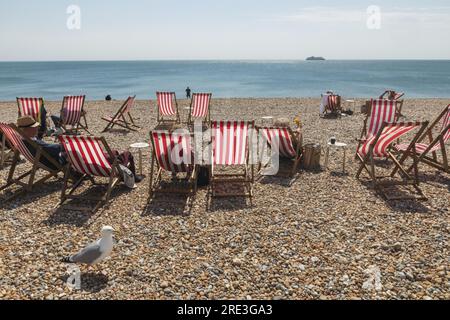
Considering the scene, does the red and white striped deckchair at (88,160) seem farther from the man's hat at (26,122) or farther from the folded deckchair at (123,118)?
the folded deckchair at (123,118)

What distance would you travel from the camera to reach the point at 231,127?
5.84 m

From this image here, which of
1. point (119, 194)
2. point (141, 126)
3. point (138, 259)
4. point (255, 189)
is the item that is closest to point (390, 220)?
point (255, 189)

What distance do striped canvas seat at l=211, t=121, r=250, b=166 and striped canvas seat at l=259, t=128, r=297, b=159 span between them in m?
0.71

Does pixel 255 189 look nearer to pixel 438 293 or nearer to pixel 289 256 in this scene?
pixel 289 256

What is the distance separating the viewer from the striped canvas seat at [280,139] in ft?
21.0

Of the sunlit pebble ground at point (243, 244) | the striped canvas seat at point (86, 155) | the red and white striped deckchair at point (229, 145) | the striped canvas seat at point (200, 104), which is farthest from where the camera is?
the striped canvas seat at point (200, 104)

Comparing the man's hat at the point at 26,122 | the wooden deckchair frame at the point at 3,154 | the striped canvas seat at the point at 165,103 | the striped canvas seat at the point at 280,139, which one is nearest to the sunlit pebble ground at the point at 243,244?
the striped canvas seat at the point at 280,139

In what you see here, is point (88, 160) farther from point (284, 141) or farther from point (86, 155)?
point (284, 141)

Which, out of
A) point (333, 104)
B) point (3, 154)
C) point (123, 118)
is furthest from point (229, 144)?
point (333, 104)

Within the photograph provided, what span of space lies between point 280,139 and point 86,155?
11.4 feet

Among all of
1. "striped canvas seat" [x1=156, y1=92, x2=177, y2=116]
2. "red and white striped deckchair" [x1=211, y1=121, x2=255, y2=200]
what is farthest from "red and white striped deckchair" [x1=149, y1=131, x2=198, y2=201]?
"striped canvas seat" [x1=156, y1=92, x2=177, y2=116]

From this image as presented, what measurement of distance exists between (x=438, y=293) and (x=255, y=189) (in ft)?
10.4

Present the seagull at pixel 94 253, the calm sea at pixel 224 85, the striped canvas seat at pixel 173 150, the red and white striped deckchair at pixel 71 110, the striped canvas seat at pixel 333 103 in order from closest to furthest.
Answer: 1. the seagull at pixel 94 253
2. the striped canvas seat at pixel 173 150
3. the red and white striped deckchair at pixel 71 110
4. the striped canvas seat at pixel 333 103
5. the calm sea at pixel 224 85

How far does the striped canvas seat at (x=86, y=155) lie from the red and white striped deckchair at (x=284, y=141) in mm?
2865
